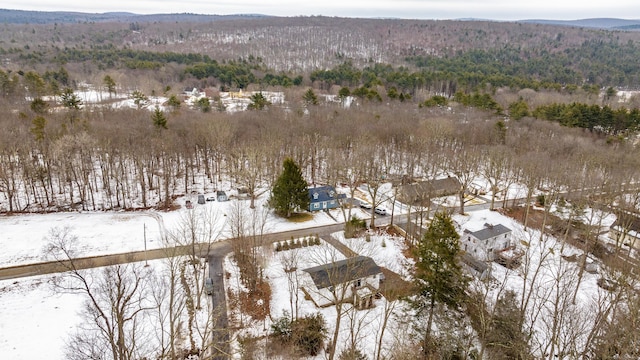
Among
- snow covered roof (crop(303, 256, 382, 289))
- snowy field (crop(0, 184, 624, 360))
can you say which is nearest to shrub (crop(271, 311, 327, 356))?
snowy field (crop(0, 184, 624, 360))

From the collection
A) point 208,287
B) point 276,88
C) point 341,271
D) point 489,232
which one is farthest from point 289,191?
point 276,88

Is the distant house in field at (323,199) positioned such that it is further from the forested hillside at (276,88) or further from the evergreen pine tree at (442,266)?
Answer: the evergreen pine tree at (442,266)

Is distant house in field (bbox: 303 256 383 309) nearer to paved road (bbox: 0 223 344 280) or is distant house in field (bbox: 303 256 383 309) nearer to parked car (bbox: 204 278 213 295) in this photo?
parked car (bbox: 204 278 213 295)

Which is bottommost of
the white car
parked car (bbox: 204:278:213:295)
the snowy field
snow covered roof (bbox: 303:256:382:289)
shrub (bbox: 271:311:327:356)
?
the white car

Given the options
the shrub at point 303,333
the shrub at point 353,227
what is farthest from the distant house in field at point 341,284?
the shrub at point 353,227

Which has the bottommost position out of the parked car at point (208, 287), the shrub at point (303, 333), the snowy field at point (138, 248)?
the snowy field at point (138, 248)
